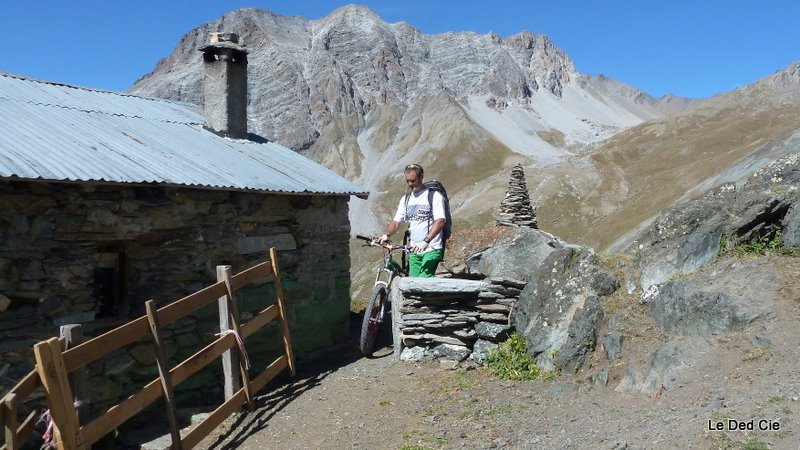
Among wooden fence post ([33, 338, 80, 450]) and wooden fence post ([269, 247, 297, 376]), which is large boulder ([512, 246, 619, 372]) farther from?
wooden fence post ([33, 338, 80, 450])

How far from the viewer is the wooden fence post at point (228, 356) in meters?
6.70

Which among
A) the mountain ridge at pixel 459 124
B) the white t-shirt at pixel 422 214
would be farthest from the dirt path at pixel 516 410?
the mountain ridge at pixel 459 124

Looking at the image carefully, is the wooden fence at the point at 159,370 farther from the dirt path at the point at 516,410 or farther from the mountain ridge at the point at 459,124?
the mountain ridge at the point at 459,124

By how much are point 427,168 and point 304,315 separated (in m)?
107

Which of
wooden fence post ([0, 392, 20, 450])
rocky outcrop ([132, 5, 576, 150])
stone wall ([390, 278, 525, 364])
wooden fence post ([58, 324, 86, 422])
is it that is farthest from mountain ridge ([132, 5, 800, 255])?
wooden fence post ([0, 392, 20, 450])

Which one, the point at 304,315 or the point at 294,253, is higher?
the point at 294,253

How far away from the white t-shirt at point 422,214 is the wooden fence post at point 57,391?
472cm

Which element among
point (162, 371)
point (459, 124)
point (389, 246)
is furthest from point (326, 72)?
point (162, 371)

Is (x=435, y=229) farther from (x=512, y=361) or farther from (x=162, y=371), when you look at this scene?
(x=162, y=371)

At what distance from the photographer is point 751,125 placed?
3061 inches

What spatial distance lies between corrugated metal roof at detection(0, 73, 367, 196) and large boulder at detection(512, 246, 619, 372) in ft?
12.3

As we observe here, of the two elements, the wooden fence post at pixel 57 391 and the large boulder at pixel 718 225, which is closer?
the wooden fence post at pixel 57 391

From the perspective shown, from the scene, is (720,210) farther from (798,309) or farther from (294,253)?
(294,253)

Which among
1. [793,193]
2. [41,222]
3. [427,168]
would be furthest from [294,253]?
[427,168]
